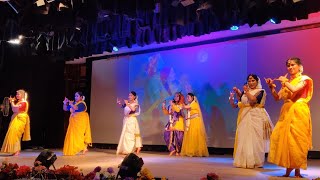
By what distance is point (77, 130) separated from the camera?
887 cm

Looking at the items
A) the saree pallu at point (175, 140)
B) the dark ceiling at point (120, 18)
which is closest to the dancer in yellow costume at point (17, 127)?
the dark ceiling at point (120, 18)

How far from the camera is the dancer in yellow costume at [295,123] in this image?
478 centimetres

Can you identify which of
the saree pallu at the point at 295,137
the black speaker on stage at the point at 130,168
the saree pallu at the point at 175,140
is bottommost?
the saree pallu at the point at 175,140

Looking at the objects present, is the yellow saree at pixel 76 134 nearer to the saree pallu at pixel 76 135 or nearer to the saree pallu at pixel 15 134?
the saree pallu at pixel 76 135

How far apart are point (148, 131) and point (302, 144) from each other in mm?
6246

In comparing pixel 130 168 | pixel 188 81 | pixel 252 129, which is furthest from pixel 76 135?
pixel 130 168

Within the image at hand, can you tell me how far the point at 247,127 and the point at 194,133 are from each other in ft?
9.53

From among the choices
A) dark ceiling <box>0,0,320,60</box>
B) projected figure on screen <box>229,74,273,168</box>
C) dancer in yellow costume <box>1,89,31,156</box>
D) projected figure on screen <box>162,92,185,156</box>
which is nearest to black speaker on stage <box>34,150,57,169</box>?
dark ceiling <box>0,0,320,60</box>

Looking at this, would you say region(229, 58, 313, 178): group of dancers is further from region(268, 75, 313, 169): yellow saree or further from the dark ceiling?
the dark ceiling

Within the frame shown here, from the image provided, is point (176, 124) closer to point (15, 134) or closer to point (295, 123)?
point (15, 134)

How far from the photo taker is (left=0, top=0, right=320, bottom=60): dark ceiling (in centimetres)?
624

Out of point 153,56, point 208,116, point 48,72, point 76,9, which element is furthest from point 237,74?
point 48,72

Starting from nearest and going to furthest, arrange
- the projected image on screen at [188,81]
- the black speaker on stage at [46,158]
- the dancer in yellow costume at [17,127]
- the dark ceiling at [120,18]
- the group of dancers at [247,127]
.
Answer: the black speaker on stage at [46,158], the group of dancers at [247,127], the dark ceiling at [120,18], the dancer in yellow costume at [17,127], the projected image on screen at [188,81]

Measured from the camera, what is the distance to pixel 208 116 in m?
9.70
